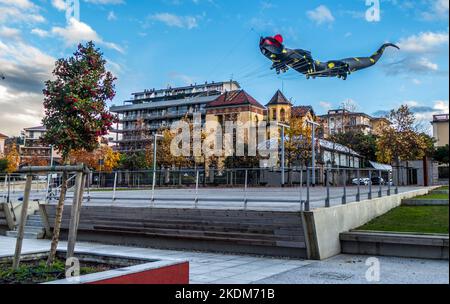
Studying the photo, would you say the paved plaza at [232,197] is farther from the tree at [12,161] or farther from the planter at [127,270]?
the tree at [12,161]

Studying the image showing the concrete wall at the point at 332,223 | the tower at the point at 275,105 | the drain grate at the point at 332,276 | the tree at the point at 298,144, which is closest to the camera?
the drain grate at the point at 332,276

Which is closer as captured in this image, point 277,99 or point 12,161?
point 12,161

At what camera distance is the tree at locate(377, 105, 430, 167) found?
33.8m

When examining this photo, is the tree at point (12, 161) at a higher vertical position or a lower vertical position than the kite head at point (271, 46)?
lower

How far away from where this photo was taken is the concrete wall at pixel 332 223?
10.6 meters

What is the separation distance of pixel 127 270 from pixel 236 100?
229ft

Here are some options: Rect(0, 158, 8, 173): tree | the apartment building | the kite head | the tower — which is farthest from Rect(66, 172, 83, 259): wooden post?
the apartment building

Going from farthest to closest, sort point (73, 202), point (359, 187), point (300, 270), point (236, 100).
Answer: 1. point (236, 100)
2. point (359, 187)
3. point (300, 270)
4. point (73, 202)

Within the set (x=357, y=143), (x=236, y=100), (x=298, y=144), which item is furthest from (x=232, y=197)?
(x=236, y=100)

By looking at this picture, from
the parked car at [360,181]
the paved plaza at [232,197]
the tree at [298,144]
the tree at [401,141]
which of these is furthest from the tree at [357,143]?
the parked car at [360,181]

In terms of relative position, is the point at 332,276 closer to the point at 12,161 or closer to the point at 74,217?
the point at 74,217

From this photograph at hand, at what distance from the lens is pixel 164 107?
10275cm

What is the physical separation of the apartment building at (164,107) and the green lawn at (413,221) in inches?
3075
